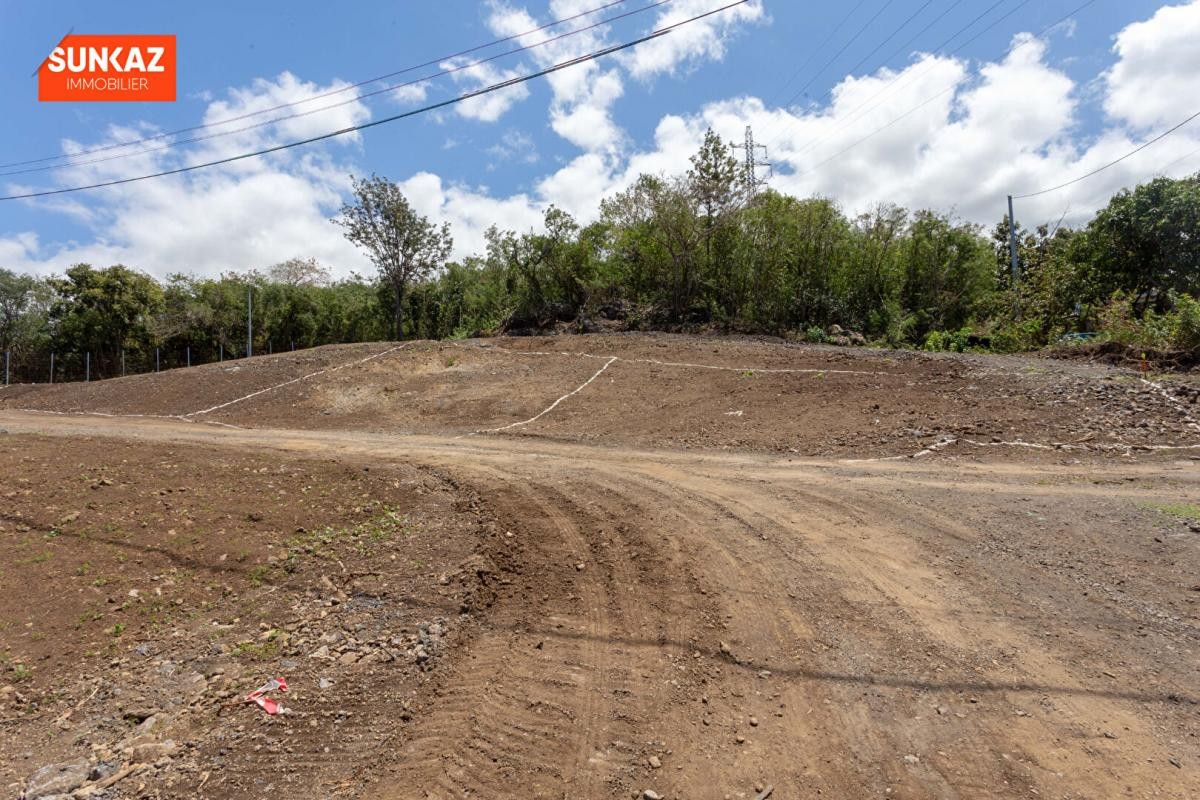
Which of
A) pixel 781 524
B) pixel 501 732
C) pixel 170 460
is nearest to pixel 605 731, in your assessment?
pixel 501 732

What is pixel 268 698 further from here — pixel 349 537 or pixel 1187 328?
pixel 1187 328

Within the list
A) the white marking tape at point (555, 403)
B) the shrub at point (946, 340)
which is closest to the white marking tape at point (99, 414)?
the white marking tape at point (555, 403)

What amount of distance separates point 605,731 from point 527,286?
22.1m

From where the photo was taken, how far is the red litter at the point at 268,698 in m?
2.92

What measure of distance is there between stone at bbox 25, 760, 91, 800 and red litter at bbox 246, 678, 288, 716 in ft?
2.13

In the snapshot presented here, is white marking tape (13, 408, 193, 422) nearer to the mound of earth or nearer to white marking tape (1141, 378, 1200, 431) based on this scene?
the mound of earth

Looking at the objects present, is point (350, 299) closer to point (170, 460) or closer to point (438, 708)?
point (170, 460)

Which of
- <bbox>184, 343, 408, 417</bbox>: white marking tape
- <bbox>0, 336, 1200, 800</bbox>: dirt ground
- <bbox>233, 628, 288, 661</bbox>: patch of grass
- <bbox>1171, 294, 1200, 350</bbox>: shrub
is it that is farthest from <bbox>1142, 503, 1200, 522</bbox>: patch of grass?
<bbox>184, 343, 408, 417</bbox>: white marking tape

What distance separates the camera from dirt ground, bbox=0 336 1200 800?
8.39ft

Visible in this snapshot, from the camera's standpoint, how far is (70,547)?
4.37 meters

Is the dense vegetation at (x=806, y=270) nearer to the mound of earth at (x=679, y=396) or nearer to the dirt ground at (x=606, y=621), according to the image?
the mound of earth at (x=679, y=396)

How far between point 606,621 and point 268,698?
1908 millimetres

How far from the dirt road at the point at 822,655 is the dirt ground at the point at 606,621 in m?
0.02

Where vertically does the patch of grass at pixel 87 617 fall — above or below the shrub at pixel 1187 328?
below
